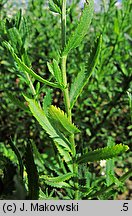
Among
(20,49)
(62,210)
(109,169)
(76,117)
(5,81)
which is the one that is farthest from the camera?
(5,81)

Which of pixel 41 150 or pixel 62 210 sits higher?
pixel 41 150

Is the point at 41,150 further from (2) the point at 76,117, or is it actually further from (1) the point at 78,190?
(1) the point at 78,190

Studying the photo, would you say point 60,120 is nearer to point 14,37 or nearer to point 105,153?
point 105,153

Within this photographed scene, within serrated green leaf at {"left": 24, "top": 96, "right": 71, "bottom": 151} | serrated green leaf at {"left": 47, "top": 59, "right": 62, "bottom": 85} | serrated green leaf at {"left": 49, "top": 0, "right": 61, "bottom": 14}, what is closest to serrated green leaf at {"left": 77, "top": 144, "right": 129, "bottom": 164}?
serrated green leaf at {"left": 24, "top": 96, "right": 71, "bottom": 151}

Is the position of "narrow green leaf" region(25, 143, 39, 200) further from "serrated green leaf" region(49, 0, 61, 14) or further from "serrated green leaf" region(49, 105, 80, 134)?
"serrated green leaf" region(49, 0, 61, 14)

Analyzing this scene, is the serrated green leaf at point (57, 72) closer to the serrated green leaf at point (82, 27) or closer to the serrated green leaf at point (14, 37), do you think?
the serrated green leaf at point (82, 27)

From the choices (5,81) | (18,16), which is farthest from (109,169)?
(5,81)

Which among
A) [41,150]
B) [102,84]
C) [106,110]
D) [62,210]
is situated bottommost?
[62,210]

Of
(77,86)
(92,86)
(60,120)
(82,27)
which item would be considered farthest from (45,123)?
(92,86)
